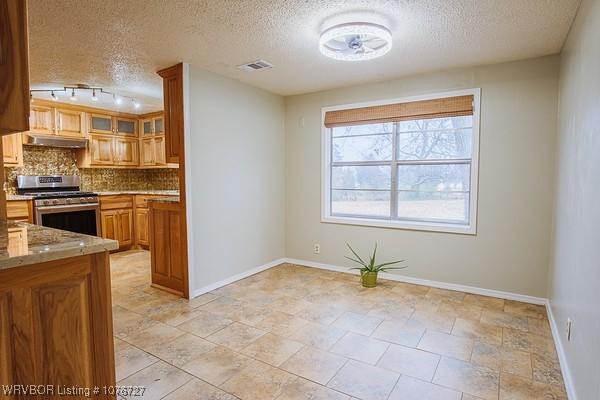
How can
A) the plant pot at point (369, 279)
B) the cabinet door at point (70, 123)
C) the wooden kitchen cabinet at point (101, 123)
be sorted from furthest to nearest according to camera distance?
the wooden kitchen cabinet at point (101, 123), the cabinet door at point (70, 123), the plant pot at point (369, 279)

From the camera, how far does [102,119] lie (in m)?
5.32

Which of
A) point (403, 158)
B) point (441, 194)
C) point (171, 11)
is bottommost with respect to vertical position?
point (441, 194)

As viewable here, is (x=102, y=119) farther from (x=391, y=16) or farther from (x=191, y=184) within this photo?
(x=391, y=16)

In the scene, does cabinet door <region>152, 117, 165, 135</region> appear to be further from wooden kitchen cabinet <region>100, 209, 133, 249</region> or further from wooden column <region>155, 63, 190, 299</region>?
wooden column <region>155, 63, 190, 299</region>

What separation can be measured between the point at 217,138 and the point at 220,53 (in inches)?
35.7

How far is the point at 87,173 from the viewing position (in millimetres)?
5555

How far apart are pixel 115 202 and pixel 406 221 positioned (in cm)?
437

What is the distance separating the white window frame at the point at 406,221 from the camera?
3.32 metres

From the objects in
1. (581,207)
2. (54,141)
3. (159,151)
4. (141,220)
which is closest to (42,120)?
(54,141)

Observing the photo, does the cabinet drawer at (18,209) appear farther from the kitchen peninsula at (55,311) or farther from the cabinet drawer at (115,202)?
the kitchen peninsula at (55,311)

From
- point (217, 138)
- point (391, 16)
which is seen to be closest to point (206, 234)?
point (217, 138)

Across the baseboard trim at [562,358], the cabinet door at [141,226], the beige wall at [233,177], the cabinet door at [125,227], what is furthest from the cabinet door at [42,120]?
the baseboard trim at [562,358]

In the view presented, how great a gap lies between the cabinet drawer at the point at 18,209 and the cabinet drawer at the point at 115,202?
925 mm

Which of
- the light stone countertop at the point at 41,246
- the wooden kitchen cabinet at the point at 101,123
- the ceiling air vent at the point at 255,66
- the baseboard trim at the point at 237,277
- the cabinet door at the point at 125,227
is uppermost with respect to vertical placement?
the ceiling air vent at the point at 255,66
